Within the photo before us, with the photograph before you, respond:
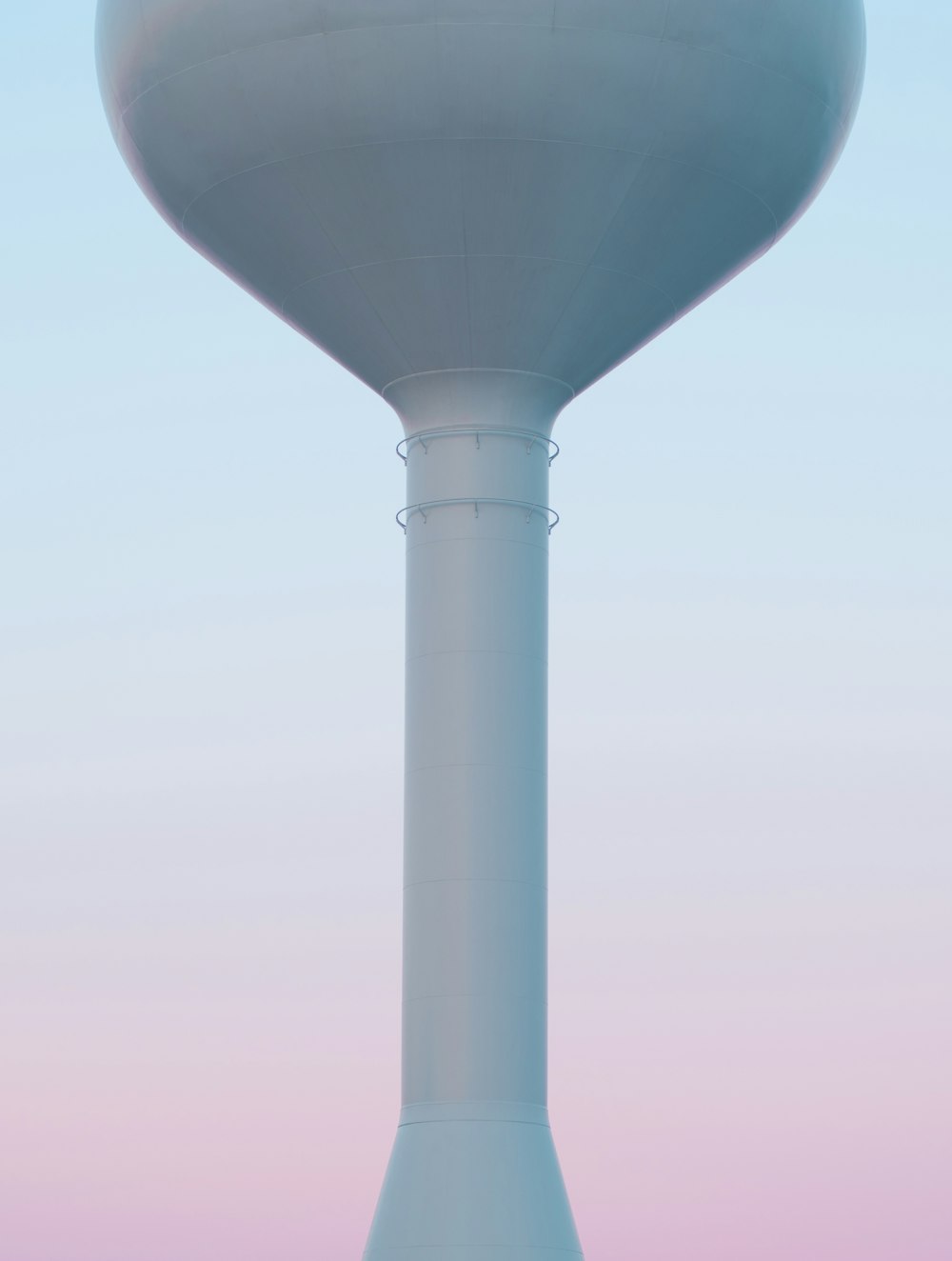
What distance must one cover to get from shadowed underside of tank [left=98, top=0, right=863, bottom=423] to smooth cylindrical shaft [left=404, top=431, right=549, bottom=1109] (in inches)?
54.0

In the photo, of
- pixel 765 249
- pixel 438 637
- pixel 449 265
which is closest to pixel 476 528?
pixel 438 637

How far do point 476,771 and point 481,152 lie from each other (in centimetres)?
600

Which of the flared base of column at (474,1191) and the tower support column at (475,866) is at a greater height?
the tower support column at (475,866)

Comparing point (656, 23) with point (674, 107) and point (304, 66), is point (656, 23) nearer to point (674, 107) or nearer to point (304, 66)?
point (674, 107)

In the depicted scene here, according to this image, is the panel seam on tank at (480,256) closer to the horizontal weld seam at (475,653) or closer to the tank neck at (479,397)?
the tank neck at (479,397)

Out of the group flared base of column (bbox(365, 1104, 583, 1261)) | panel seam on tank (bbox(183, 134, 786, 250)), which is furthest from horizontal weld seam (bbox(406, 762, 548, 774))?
panel seam on tank (bbox(183, 134, 786, 250))

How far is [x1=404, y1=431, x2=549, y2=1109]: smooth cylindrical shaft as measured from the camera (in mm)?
22797

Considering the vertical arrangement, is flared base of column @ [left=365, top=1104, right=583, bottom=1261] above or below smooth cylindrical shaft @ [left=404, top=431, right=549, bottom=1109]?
below

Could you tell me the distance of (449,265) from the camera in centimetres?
2297

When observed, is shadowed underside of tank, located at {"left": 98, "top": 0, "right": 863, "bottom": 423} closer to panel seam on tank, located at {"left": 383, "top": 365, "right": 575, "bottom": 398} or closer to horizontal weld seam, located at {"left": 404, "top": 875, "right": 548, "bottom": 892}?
panel seam on tank, located at {"left": 383, "top": 365, "right": 575, "bottom": 398}

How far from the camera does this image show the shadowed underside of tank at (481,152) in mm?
21812

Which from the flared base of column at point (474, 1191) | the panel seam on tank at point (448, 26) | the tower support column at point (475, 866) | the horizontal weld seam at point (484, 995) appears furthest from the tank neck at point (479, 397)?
the flared base of column at point (474, 1191)

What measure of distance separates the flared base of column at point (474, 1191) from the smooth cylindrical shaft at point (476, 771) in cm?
27

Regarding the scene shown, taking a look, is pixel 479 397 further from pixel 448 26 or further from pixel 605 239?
pixel 448 26
